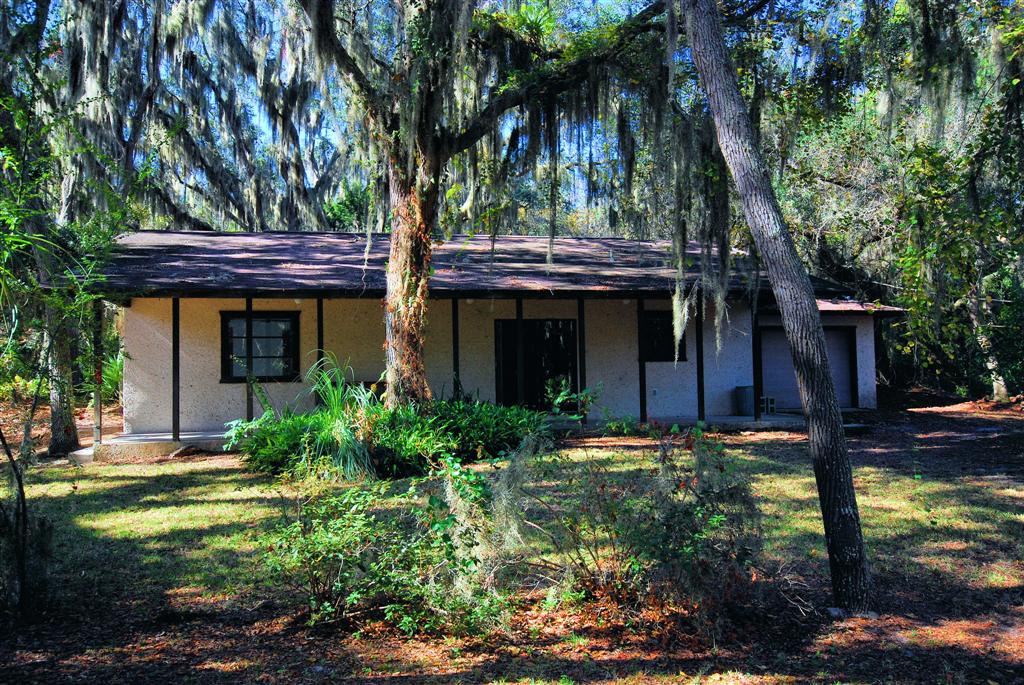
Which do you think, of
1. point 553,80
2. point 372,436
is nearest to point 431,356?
point 372,436

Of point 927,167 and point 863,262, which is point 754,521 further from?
point 863,262

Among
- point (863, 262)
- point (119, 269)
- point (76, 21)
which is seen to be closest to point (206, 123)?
point (76, 21)

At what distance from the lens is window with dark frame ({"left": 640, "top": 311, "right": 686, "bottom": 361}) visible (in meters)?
15.1

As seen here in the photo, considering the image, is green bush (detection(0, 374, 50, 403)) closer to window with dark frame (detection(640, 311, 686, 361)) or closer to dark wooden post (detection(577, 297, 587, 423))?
dark wooden post (detection(577, 297, 587, 423))

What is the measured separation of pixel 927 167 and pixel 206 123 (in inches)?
702

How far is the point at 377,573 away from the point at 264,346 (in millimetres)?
10102

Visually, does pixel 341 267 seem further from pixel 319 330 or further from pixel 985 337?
pixel 985 337

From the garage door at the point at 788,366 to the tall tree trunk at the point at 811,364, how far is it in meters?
12.7

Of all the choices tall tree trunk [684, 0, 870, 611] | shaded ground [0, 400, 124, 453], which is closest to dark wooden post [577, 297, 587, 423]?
tall tree trunk [684, 0, 870, 611]

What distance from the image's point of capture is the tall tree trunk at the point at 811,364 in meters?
4.60

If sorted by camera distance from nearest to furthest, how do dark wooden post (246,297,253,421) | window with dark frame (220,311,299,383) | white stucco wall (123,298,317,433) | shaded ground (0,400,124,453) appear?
dark wooden post (246,297,253,421)
shaded ground (0,400,124,453)
white stucco wall (123,298,317,433)
window with dark frame (220,311,299,383)

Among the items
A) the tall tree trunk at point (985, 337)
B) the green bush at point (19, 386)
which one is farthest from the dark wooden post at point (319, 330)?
the tall tree trunk at point (985, 337)

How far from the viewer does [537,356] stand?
49.0 ft

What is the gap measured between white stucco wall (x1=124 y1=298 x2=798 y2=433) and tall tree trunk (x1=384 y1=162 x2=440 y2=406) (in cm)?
216
